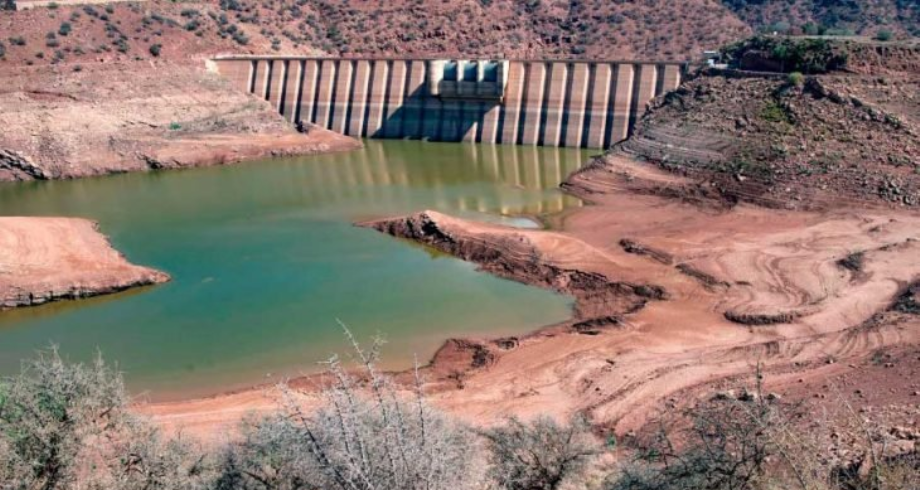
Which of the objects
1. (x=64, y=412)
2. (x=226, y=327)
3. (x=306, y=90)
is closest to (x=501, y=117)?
(x=306, y=90)

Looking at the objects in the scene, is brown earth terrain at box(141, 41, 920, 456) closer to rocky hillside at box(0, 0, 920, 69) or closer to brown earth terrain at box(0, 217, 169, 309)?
brown earth terrain at box(0, 217, 169, 309)

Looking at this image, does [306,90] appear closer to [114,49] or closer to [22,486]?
[114,49]

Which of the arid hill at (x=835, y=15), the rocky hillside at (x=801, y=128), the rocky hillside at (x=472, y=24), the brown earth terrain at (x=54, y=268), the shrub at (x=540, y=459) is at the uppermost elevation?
the arid hill at (x=835, y=15)

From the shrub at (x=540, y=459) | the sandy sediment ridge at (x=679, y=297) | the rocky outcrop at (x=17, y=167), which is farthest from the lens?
the rocky outcrop at (x=17, y=167)

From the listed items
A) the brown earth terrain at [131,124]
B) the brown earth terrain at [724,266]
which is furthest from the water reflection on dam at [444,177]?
the brown earth terrain at [131,124]

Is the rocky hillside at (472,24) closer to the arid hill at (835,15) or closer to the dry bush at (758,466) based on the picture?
the arid hill at (835,15)

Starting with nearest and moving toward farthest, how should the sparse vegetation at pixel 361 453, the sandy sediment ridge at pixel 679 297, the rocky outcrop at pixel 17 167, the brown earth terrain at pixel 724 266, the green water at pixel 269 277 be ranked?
1. the sparse vegetation at pixel 361 453
2. the brown earth terrain at pixel 724 266
3. the sandy sediment ridge at pixel 679 297
4. the green water at pixel 269 277
5. the rocky outcrop at pixel 17 167

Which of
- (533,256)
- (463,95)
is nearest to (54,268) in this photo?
(533,256)
